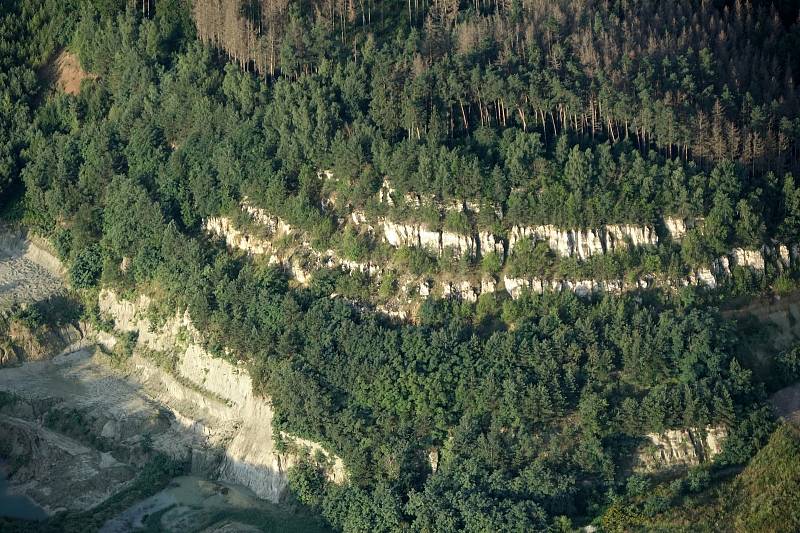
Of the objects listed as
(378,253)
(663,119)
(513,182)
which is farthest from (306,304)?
Answer: (663,119)

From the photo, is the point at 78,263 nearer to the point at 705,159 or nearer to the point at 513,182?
the point at 513,182

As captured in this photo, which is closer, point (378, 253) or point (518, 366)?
point (518, 366)

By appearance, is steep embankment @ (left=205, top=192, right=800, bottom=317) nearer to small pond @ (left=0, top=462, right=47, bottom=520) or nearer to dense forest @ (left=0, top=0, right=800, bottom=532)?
dense forest @ (left=0, top=0, right=800, bottom=532)

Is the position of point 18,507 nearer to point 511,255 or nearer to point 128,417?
point 128,417

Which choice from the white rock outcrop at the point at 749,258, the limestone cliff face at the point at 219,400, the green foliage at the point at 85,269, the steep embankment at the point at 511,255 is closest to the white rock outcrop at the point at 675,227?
the steep embankment at the point at 511,255

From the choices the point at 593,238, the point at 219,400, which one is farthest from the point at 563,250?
the point at 219,400

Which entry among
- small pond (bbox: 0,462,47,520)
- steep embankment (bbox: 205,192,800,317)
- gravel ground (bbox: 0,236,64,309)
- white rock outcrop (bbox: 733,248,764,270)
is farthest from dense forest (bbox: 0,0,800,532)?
small pond (bbox: 0,462,47,520)
